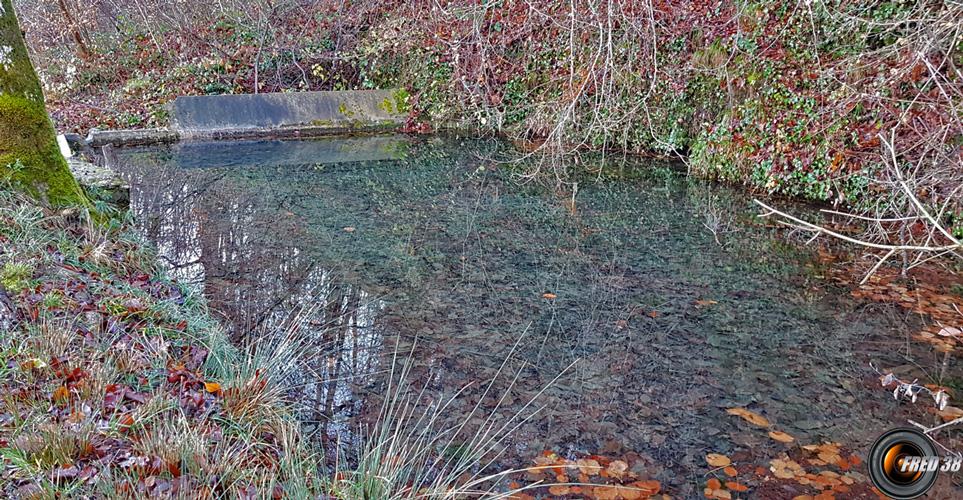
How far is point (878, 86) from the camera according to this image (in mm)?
6316

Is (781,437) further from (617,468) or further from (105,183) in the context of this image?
(105,183)

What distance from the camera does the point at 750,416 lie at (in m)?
3.18

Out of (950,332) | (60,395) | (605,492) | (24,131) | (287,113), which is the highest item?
(24,131)

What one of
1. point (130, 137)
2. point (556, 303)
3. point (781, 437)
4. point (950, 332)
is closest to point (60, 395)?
point (556, 303)

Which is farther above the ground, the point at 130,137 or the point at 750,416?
the point at 130,137

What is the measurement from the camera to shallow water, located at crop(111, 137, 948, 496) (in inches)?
126

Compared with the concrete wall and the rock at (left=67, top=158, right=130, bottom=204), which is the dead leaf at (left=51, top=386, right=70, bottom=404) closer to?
the rock at (left=67, top=158, right=130, bottom=204)

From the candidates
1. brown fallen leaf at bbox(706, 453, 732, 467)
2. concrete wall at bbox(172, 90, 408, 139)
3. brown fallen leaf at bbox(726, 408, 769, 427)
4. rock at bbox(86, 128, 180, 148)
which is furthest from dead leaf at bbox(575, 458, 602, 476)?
rock at bbox(86, 128, 180, 148)

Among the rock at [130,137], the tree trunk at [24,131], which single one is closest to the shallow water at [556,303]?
the tree trunk at [24,131]

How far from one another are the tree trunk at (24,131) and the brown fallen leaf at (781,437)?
201 inches

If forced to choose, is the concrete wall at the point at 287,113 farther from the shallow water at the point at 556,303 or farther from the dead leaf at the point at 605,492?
the dead leaf at the point at 605,492

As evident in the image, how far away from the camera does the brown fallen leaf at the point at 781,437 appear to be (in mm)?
2977

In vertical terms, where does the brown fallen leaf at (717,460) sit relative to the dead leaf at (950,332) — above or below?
below

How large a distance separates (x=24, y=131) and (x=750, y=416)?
17.5 ft
